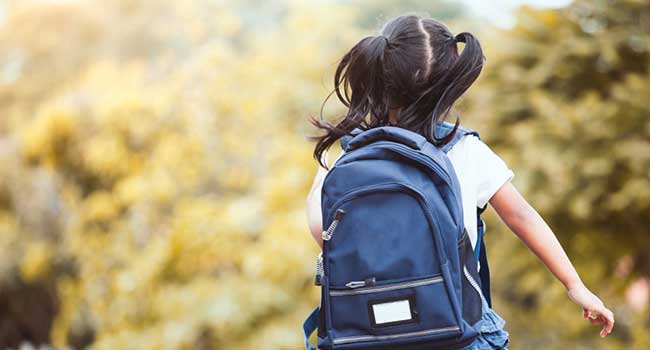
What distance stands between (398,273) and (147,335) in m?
5.38

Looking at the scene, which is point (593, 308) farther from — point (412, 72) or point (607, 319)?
point (412, 72)

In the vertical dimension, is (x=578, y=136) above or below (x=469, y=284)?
above

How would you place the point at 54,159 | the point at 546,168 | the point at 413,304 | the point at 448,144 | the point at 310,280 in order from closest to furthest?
the point at 413,304, the point at 448,144, the point at 546,168, the point at 310,280, the point at 54,159

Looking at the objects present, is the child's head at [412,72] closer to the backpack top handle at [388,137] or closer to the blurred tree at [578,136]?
the backpack top handle at [388,137]

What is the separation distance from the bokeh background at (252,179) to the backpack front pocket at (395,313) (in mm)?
901

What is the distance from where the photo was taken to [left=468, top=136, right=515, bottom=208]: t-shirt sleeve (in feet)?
5.65

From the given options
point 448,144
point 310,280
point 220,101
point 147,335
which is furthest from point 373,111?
point 220,101

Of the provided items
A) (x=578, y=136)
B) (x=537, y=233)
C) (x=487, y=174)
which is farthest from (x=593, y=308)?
(x=578, y=136)

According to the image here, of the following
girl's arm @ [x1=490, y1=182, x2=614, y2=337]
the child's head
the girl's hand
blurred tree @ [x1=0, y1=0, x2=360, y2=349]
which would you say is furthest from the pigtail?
blurred tree @ [x1=0, y1=0, x2=360, y2=349]

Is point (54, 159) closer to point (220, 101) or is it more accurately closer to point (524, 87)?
point (220, 101)

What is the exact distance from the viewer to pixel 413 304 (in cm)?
154

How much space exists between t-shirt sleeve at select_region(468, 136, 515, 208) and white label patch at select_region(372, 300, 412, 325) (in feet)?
1.12

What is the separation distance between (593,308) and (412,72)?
0.67 meters

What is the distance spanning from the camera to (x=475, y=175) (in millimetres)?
1721
